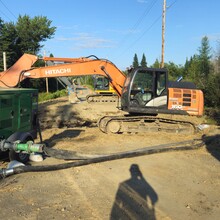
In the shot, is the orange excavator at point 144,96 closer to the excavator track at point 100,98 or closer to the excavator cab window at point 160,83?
the excavator cab window at point 160,83

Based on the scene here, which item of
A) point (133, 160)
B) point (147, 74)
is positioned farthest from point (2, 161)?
point (147, 74)

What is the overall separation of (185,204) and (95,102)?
73.2ft

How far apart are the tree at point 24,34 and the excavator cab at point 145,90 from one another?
112 ft

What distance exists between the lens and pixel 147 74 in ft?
37.8

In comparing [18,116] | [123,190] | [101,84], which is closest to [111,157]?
[123,190]

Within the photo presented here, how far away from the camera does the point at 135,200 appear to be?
5547 millimetres

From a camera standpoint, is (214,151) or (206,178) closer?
(206,178)

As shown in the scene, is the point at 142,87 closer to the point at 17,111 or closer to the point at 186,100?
the point at 186,100

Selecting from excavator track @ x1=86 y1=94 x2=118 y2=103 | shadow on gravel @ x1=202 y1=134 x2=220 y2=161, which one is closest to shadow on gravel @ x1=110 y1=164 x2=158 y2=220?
shadow on gravel @ x1=202 y1=134 x2=220 y2=161

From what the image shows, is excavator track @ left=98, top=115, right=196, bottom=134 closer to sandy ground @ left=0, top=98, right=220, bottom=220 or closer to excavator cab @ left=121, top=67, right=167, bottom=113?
excavator cab @ left=121, top=67, right=167, bottom=113

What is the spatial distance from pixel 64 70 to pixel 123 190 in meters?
6.57

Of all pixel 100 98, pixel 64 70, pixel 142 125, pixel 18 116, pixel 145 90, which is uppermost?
pixel 64 70

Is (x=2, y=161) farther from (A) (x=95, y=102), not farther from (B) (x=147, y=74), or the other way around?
(A) (x=95, y=102)

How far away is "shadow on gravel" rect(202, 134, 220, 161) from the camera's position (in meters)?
9.44
